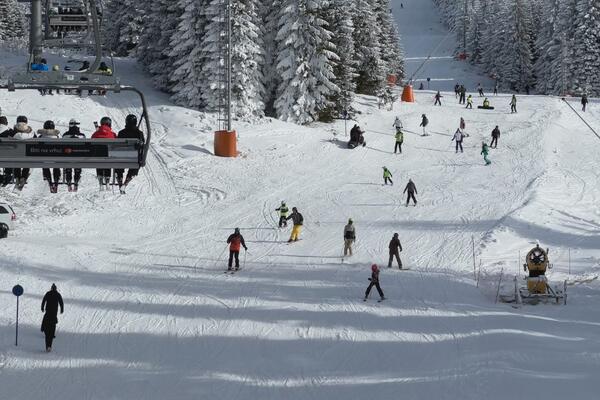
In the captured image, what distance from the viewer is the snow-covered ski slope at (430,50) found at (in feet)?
298

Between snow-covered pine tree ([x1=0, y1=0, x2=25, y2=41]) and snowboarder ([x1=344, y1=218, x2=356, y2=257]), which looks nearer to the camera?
snowboarder ([x1=344, y1=218, x2=356, y2=257])

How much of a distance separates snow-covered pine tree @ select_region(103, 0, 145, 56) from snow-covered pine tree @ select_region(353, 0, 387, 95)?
16495 millimetres

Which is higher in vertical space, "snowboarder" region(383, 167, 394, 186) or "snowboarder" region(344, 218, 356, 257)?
"snowboarder" region(383, 167, 394, 186)

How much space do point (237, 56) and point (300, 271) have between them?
2101 cm

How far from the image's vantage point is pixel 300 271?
21.2m

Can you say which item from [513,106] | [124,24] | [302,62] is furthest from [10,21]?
[513,106]

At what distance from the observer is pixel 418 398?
12.5 m

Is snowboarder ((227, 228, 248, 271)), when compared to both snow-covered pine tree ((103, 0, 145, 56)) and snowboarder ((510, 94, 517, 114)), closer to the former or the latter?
snow-covered pine tree ((103, 0, 145, 56))

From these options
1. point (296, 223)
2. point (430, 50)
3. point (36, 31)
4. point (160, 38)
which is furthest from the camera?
point (430, 50)

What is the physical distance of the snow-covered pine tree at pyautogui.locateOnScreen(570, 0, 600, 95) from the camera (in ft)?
216

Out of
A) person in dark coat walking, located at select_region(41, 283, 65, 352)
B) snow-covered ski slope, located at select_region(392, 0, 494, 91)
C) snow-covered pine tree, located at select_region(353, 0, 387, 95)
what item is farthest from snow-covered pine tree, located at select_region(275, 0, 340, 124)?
snow-covered ski slope, located at select_region(392, 0, 494, 91)

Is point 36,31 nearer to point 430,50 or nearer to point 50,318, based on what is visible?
point 50,318

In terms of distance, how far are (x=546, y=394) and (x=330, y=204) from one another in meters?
17.6

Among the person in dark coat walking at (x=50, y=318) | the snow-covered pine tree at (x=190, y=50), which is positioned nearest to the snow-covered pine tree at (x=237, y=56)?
the snow-covered pine tree at (x=190, y=50)
